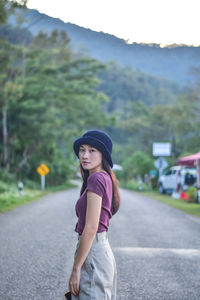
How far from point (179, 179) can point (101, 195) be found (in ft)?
93.2

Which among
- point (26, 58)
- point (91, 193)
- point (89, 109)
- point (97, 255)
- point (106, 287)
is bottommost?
point (106, 287)

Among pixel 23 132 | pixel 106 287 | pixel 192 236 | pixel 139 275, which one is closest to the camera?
pixel 106 287

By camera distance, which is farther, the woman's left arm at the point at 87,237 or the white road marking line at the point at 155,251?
the white road marking line at the point at 155,251

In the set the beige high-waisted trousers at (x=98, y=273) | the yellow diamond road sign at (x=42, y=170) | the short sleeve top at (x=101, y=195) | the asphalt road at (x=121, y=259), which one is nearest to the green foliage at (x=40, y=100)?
the yellow diamond road sign at (x=42, y=170)

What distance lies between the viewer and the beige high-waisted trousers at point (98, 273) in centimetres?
294

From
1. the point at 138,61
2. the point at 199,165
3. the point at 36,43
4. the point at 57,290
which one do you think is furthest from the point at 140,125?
the point at 138,61

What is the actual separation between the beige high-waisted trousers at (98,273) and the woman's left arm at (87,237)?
5 cm

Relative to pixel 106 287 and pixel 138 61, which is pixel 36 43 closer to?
Result: pixel 106 287

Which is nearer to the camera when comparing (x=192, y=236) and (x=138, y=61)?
(x=192, y=236)

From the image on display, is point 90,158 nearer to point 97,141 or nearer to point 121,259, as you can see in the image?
point 97,141

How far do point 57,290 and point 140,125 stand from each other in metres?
69.8

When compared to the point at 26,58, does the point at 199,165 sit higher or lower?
lower

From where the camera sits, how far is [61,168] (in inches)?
2044

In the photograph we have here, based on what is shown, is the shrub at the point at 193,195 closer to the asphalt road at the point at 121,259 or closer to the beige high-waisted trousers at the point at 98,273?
the asphalt road at the point at 121,259
